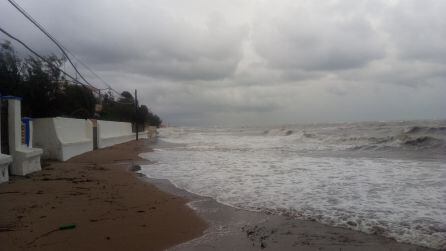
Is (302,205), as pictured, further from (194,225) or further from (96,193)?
(96,193)

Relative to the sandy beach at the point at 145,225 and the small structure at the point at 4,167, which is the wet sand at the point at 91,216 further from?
the small structure at the point at 4,167

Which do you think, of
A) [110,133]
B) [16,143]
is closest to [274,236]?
[16,143]

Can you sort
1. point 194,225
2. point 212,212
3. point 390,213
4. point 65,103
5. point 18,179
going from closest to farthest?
point 194,225 < point 390,213 < point 212,212 < point 18,179 < point 65,103

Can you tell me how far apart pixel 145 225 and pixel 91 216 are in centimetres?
118

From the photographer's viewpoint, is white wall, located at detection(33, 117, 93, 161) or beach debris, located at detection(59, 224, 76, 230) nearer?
beach debris, located at detection(59, 224, 76, 230)

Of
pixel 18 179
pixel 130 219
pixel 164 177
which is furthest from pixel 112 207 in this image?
pixel 164 177

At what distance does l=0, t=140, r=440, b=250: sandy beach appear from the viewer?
22.0ft

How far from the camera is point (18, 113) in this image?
535 inches

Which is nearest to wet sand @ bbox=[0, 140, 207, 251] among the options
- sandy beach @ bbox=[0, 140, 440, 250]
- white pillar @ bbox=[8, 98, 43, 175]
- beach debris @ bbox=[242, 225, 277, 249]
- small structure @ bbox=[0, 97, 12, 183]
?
sandy beach @ bbox=[0, 140, 440, 250]

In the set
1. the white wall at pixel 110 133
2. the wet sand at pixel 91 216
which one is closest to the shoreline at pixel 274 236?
the wet sand at pixel 91 216

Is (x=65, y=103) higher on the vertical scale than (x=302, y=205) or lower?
higher

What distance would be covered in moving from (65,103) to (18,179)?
12491mm

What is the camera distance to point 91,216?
8422 millimetres

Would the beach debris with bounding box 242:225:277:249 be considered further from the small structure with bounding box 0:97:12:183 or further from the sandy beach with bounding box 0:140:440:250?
the small structure with bounding box 0:97:12:183
